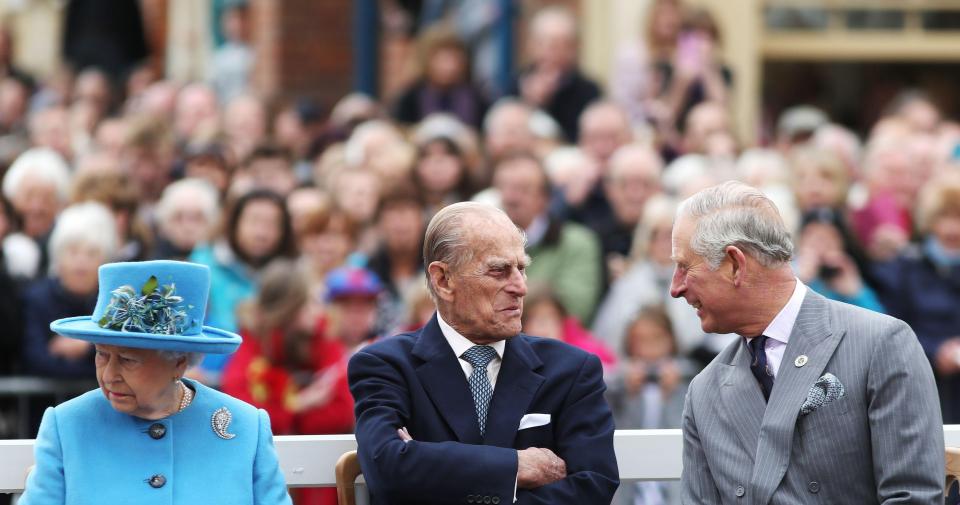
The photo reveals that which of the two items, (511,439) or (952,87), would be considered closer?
(511,439)

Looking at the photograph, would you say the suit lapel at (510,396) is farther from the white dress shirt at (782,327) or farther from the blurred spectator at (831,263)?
the blurred spectator at (831,263)

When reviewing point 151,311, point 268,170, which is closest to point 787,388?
point 151,311

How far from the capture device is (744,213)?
5.11 m

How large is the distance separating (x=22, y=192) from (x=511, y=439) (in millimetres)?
5595

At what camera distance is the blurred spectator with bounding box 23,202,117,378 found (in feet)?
29.2

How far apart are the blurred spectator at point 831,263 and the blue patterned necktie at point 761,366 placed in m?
4.16

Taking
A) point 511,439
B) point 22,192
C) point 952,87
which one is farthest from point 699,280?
point 952,87

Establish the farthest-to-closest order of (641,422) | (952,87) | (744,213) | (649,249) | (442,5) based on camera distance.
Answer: (442,5)
(952,87)
(649,249)
(641,422)
(744,213)

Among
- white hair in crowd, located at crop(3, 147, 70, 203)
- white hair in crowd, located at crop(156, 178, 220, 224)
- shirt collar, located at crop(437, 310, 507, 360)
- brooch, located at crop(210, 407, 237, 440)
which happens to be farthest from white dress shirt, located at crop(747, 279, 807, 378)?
white hair in crowd, located at crop(3, 147, 70, 203)

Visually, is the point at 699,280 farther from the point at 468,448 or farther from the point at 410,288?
the point at 410,288

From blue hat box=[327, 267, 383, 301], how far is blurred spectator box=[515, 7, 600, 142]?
3824mm

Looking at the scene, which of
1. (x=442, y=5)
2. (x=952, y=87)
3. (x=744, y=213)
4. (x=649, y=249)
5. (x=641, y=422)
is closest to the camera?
(x=744, y=213)

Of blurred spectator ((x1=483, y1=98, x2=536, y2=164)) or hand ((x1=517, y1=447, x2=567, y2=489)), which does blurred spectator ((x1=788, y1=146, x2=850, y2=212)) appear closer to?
blurred spectator ((x1=483, y1=98, x2=536, y2=164))

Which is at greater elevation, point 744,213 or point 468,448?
point 744,213
